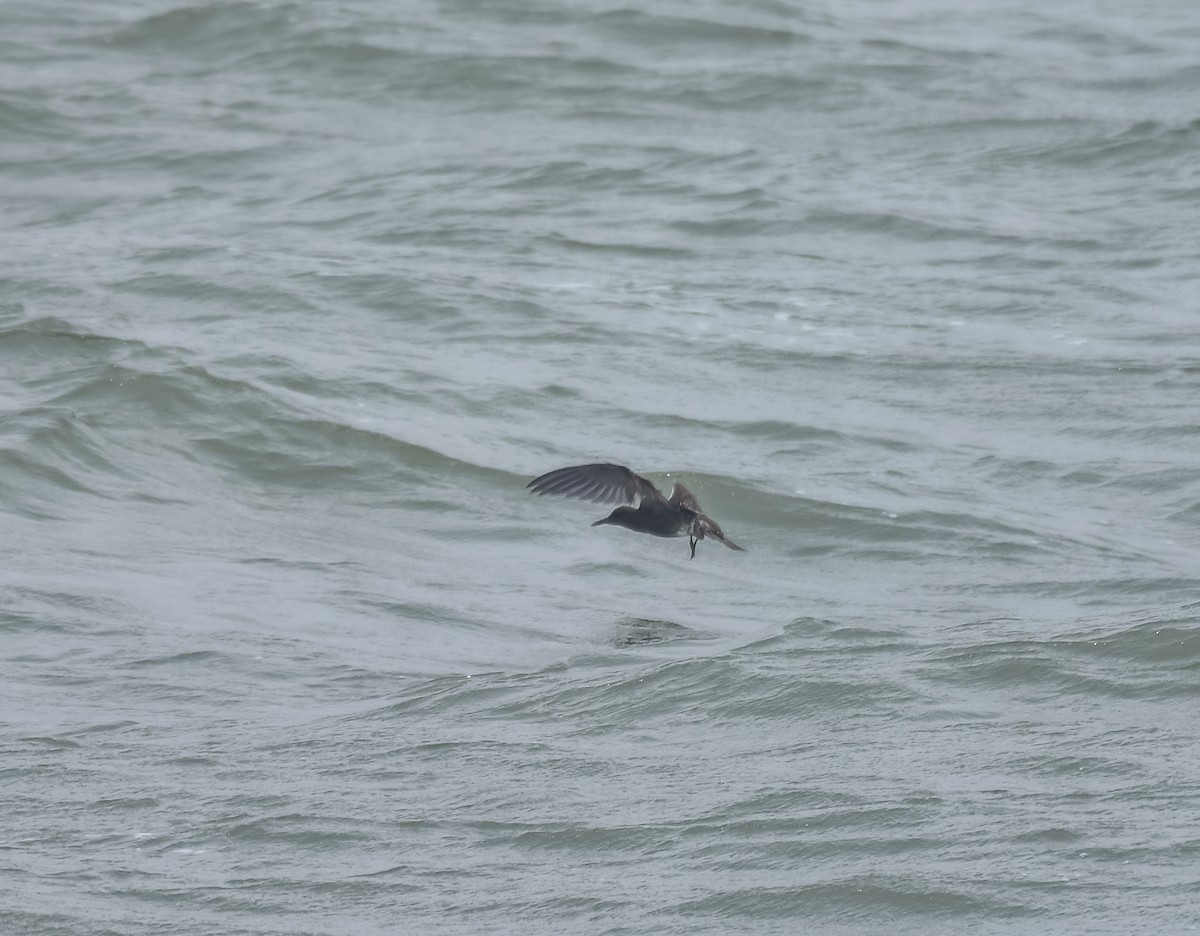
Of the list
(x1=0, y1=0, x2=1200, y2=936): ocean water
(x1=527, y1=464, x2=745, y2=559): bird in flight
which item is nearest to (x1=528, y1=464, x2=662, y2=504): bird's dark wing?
(x1=527, y1=464, x2=745, y2=559): bird in flight

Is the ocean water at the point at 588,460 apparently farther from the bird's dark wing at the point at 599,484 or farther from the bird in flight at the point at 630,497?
the bird's dark wing at the point at 599,484

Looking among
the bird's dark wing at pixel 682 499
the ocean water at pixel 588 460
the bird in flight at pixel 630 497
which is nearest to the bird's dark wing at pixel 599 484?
the bird in flight at pixel 630 497

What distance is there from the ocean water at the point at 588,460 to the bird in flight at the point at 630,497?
38 cm

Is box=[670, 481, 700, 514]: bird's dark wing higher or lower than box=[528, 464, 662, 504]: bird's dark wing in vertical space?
lower

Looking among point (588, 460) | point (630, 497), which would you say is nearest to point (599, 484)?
point (630, 497)

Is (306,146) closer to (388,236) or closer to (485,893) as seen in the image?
(388,236)

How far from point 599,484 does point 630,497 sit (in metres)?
0.12

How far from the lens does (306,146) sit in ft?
49.7

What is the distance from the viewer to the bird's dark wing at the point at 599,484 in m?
6.99

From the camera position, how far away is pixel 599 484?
703 cm

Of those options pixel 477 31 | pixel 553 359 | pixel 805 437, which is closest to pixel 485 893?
pixel 805 437

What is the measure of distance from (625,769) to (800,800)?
580mm

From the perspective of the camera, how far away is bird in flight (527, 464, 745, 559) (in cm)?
700

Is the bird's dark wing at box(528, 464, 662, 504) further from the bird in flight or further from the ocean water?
the ocean water
